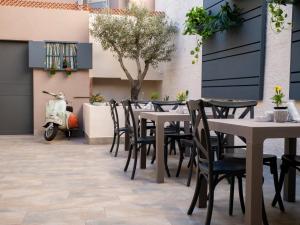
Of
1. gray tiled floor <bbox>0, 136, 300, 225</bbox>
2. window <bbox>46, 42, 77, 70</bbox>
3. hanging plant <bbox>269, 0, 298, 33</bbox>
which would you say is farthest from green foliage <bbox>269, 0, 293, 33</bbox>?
window <bbox>46, 42, 77, 70</bbox>

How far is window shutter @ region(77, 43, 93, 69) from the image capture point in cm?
847

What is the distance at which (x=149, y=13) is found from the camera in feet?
27.2

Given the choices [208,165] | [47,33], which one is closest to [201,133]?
[208,165]

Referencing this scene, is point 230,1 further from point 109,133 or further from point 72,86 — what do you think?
point 72,86

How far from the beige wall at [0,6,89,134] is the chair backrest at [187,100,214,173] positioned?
243 inches

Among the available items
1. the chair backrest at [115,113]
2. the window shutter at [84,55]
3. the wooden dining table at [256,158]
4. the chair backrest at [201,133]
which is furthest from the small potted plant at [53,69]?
the wooden dining table at [256,158]

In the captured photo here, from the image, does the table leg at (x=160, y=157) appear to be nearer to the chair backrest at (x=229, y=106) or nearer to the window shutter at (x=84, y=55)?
the chair backrest at (x=229, y=106)

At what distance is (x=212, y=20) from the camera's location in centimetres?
580

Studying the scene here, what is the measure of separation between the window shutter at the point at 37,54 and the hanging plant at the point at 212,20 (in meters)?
3.72

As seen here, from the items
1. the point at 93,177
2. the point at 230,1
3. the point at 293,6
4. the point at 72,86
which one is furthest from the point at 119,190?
the point at 72,86

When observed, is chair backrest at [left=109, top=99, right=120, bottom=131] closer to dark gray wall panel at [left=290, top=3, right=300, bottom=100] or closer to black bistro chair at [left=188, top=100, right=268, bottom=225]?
dark gray wall panel at [left=290, top=3, right=300, bottom=100]

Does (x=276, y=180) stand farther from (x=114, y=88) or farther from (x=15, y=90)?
(x=15, y=90)

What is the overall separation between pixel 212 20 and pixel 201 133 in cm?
347

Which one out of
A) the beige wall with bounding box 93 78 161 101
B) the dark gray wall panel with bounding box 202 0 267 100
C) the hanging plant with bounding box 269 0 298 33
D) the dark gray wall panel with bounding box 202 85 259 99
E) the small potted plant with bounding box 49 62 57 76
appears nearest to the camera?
the hanging plant with bounding box 269 0 298 33
